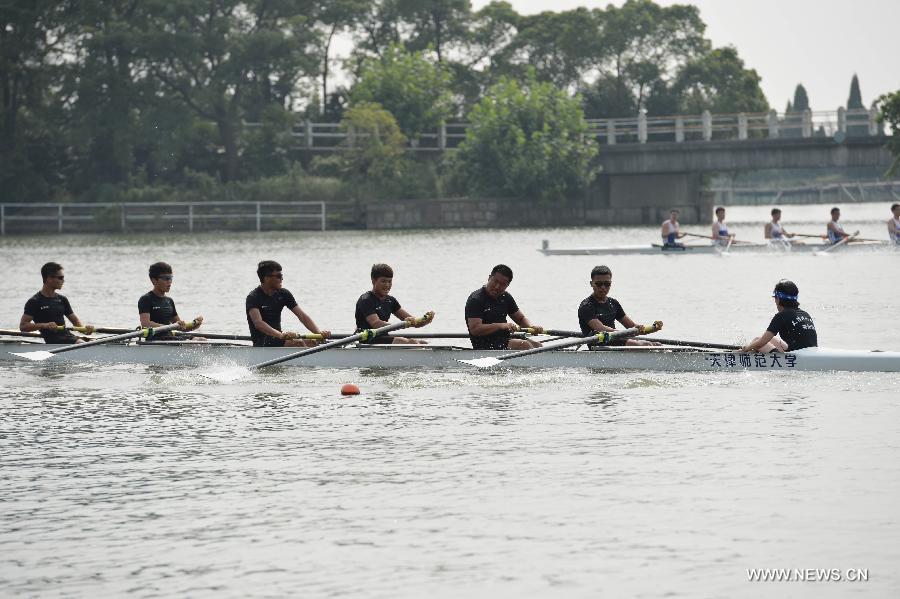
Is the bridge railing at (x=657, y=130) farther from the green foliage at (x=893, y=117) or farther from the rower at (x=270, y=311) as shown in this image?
the rower at (x=270, y=311)

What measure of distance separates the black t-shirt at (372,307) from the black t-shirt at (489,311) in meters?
1.40

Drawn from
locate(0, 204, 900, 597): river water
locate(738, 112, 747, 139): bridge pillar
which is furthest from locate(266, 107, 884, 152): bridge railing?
locate(0, 204, 900, 597): river water

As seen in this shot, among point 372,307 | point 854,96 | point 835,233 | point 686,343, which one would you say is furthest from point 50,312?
point 854,96

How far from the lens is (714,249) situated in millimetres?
53719

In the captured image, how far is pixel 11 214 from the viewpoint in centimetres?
8194

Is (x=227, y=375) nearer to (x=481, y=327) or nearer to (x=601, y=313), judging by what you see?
(x=481, y=327)

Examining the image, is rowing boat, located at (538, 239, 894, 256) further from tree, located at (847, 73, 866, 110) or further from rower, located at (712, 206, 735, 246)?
tree, located at (847, 73, 866, 110)

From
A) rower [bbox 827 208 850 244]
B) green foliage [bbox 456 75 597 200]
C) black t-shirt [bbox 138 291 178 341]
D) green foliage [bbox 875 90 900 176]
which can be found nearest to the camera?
black t-shirt [bbox 138 291 178 341]

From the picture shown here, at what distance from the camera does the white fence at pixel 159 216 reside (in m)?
80.3

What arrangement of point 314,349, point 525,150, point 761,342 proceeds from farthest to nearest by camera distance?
point 525,150 → point 314,349 → point 761,342

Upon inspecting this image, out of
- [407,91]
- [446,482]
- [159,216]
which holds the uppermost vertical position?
[407,91]

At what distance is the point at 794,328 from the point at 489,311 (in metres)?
4.34

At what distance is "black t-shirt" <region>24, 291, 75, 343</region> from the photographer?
24.5 meters

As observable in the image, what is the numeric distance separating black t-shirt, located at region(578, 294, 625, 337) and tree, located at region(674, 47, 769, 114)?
83196mm
